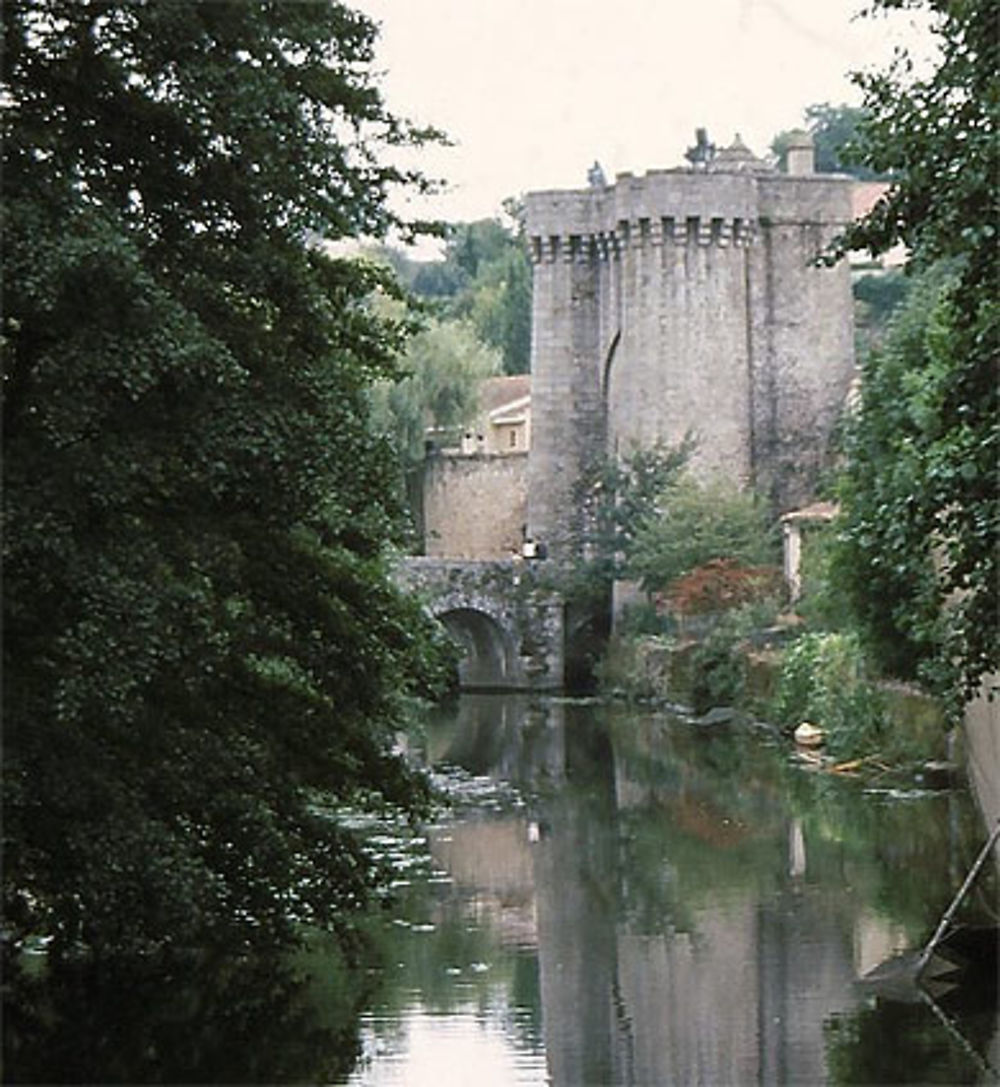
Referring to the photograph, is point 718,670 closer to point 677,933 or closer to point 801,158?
point 801,158

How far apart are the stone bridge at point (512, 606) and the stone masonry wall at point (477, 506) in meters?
5.89

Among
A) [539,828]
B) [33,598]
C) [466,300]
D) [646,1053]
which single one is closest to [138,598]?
[33,598]

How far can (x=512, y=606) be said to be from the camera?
54.6 m

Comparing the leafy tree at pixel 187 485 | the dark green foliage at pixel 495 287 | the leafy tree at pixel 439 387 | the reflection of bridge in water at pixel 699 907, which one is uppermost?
the dark green foliage at pixel 495 287

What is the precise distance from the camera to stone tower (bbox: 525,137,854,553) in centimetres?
5478

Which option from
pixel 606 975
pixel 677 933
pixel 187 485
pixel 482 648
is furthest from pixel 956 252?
pixel 482 648

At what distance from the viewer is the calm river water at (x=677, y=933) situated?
1493 cm

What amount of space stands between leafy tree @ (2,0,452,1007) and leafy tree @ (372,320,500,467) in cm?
4227

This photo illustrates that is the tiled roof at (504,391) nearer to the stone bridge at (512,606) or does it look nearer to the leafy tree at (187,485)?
the stone bridge at (512,606)

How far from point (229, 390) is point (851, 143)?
11.2ft

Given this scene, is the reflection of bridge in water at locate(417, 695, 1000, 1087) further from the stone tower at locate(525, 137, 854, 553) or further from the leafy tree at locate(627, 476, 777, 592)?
the stone tower at locate(525, 137, 854, 553)

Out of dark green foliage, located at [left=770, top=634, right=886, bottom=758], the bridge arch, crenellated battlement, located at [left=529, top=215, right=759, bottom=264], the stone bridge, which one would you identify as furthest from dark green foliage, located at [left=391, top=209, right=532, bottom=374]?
dark green foliage, located at [left=770, top=634, right=886, bottom=758]

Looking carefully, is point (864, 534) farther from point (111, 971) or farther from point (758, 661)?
point (758, 661)

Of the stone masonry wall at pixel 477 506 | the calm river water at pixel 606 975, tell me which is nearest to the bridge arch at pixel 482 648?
the stone masonry wall at pixel 477 506
